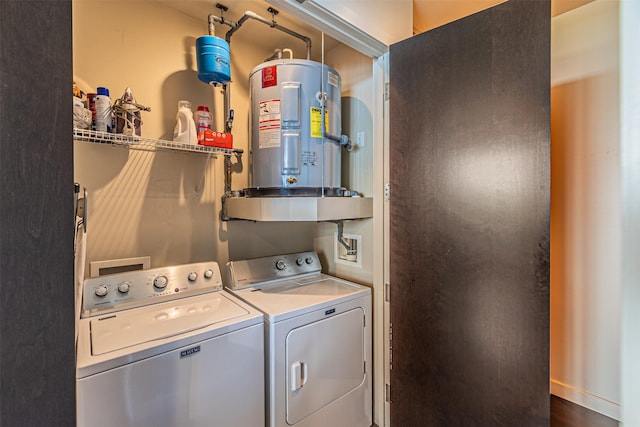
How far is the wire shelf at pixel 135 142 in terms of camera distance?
4.36 ft

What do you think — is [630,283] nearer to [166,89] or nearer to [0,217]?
[0,217]

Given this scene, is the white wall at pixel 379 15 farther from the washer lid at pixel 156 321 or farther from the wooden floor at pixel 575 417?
the wooden floor at pixel 575 417

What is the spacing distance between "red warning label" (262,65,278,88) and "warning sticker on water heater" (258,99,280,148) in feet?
0.33

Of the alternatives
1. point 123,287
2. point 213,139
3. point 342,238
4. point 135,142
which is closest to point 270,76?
point 213,139

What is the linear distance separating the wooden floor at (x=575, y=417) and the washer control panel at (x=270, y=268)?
5.63ft

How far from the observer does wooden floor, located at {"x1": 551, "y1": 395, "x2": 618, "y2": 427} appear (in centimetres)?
171

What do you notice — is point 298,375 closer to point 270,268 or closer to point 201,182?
point 270,268

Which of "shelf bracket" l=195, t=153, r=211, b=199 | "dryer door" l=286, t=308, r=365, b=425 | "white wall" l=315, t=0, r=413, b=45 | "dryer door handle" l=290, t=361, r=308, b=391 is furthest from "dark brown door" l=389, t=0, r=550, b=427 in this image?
"shelf bracket" l=195, t=153, r=211, b=199

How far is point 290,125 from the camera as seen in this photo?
5.56ft

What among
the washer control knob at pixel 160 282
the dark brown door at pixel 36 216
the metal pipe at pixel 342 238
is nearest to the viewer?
the dark brown door at pixel 36 216

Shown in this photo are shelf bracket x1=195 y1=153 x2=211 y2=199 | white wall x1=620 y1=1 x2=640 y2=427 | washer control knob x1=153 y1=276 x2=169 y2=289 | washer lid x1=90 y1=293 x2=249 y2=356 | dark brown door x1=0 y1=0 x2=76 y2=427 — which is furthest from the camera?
shelf bracket x1=195 y1=153 x2=211 y2=199

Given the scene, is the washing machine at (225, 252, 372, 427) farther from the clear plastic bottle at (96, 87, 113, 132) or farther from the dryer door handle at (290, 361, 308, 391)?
the clear plastic bottle at (96, 87, 113, 132)

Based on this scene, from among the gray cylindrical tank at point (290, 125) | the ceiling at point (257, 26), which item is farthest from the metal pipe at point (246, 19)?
the gray cylindrical tank at point (290, 125)

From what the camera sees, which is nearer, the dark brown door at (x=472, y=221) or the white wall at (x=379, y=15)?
the dark brown door at (x=472, y=221)
